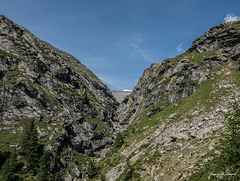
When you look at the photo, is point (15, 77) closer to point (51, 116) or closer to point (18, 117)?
point (18, 117)

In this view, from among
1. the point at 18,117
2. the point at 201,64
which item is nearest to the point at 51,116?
the point at 18,117

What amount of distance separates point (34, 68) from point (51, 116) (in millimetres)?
46935

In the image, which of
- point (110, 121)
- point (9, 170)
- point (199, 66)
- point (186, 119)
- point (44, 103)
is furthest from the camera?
point (110, 121)

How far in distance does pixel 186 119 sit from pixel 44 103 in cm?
8816

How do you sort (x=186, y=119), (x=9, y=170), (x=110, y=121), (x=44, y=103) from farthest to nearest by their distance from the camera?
(x=110, y=121)
(x=44, y=103)
(x=9, y=170)
(x=186, y=119)

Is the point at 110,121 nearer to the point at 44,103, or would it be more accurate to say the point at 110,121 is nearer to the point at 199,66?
the point at 44,103

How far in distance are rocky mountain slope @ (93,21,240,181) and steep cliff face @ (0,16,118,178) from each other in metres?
36.8

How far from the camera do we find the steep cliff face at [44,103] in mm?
78438

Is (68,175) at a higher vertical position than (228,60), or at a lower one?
lower

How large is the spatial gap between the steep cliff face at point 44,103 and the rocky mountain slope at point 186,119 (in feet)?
121

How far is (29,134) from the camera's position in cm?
6512

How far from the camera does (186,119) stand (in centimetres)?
4247

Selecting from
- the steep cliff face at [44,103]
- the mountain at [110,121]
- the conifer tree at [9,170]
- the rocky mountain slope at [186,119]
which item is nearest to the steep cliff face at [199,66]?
the rocky mountain slope at [186,119]

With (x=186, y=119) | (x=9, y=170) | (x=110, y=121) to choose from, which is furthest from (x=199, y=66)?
(x=110, y=121)
